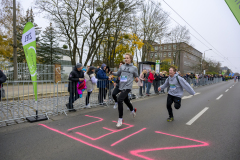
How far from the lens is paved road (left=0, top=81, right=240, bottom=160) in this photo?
9.53 ft

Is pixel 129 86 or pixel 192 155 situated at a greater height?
pixel 129 86

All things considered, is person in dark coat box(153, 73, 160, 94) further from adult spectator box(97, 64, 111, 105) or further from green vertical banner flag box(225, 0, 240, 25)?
green vertical banner flag box(225, 0, 240, 25)

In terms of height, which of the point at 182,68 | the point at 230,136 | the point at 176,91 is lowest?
the point at 230,136

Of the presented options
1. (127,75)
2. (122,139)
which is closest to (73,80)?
(127,75)

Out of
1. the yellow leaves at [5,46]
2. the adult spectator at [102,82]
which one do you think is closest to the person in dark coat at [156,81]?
the adult spectator at [102,82]

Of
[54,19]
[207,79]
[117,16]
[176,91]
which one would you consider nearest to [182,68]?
[207,79]

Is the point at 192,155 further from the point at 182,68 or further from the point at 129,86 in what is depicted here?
the point at 182,68

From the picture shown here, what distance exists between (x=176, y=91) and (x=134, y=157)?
275 cm

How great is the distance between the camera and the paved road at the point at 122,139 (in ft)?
9.53

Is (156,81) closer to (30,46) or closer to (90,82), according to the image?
(90,82)

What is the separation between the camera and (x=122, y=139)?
3576mm

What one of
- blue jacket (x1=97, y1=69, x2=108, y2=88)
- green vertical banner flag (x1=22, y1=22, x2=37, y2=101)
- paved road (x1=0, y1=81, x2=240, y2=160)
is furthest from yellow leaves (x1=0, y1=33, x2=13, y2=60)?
paved road (x1=0, y1=81, x2=240, y2=160)

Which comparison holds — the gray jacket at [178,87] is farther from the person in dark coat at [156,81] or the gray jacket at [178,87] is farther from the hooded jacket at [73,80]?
the person in dark coat at [156,81]

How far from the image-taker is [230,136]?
12.8 ft
